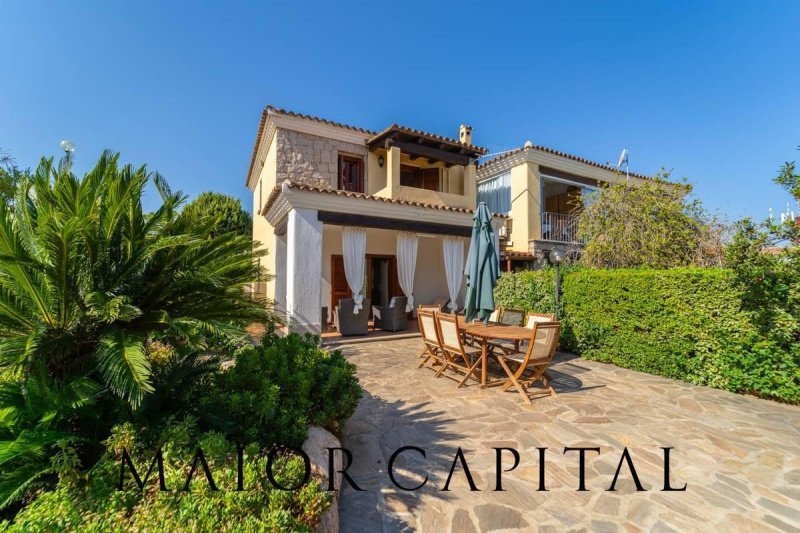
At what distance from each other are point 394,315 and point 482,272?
14.6 ft

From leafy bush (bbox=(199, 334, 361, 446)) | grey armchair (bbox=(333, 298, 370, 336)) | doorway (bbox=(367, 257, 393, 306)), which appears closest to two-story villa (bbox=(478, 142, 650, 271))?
doorway (bbox=(367, 257, 393, 306))

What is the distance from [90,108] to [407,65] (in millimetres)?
8941

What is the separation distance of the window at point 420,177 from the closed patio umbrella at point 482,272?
6.93 metres

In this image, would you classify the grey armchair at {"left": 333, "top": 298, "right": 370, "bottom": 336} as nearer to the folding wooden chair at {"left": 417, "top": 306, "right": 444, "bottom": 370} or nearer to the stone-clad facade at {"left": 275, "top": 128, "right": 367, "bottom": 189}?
the folding wooden chair at {"left": 417, "top": 306, "right": 444, "bottom": 370}

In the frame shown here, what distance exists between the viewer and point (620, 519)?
A: 2473 millimetres

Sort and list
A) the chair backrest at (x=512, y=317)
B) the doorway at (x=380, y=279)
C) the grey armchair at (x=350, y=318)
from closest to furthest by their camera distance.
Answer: the chair backrest at (x=512, y=317), the grey armchair at (x=350, y=318), the doorway at (x=380, y=279)

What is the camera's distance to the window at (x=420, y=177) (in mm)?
13188

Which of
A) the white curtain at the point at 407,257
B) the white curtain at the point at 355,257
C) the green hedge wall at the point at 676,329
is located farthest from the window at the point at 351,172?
the green hedge wall at the point at 676,329

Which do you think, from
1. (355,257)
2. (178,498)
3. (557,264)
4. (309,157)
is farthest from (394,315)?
(178,498)

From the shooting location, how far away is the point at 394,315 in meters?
10.1

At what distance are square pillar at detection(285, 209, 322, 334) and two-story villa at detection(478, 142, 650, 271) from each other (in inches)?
317

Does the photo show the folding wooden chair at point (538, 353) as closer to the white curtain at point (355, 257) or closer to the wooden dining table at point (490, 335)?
the wooden dining table at point (490, 335)

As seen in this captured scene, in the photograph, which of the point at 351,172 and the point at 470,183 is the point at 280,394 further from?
the point at 470,183

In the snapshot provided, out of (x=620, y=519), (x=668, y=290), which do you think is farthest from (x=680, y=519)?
(x=668, y=290)
